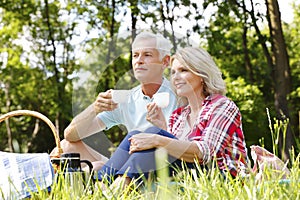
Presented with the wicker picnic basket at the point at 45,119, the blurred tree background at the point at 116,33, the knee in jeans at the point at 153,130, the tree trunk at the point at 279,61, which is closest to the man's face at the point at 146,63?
the knee in jeans at the point at 153,130

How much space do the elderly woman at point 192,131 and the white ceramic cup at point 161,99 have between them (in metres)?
0.03

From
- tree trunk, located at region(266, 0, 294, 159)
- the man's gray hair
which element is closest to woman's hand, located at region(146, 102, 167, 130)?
the man's gray hair

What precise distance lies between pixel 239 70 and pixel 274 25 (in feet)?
6.05

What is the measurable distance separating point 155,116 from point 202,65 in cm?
33

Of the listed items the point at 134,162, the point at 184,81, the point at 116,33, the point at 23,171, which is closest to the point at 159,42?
the point at 184,81

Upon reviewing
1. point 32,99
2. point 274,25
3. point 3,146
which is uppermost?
point 274,25

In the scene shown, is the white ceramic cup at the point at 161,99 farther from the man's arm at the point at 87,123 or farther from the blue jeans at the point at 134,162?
the man's arm at the point at 87,123

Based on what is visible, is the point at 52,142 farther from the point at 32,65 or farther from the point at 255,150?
the point at 255,150

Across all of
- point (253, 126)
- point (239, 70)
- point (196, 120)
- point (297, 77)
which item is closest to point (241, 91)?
point (253, 126)

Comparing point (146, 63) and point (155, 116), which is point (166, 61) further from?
point (155, 116)

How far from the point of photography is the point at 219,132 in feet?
8.35

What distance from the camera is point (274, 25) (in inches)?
207

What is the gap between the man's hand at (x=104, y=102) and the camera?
8.55 ft

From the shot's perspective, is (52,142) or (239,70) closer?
(239,70)
